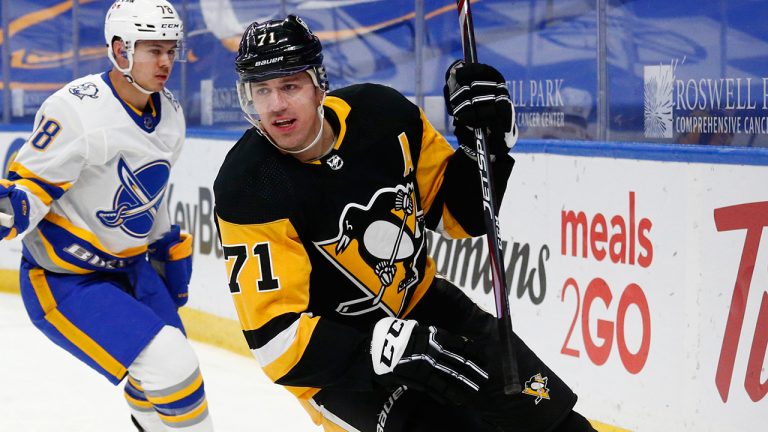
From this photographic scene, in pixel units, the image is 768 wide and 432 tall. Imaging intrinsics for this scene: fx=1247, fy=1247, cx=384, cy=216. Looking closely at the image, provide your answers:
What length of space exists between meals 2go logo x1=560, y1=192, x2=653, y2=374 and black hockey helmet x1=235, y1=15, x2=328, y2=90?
160 cm

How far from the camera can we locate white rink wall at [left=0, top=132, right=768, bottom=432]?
3.32 meters

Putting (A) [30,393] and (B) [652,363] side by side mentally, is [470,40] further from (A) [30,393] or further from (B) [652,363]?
(A) [30,393]

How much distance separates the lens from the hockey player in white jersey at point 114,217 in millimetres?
3234

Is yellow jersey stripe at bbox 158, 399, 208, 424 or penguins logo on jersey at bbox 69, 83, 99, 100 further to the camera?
penguins logo on jersey at bbox 69, 83, 99, 100

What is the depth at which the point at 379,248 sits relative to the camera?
2359 millimetres

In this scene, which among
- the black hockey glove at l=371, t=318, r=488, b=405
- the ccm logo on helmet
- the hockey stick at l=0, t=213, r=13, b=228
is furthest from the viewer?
the hockey stick at l=0, t=213, r=13, b=228

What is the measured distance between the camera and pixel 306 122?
2.30m

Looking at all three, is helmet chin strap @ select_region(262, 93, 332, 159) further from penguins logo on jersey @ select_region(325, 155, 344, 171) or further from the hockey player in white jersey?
the hockey player in white jersey

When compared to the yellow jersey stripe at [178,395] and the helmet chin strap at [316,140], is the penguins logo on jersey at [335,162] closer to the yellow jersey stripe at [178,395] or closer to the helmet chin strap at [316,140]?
the helmet chin strap at [316,140]

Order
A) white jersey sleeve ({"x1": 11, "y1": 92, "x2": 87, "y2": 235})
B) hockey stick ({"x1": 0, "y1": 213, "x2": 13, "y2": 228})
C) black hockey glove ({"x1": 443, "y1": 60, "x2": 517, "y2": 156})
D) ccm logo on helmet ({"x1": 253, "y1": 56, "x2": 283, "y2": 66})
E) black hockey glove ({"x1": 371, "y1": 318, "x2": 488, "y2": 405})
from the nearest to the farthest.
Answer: black hockey glove ({"x1": 371, "y1": 318, "x2": 488, "y2": 405}) → ccm logo on helmet ({"x1": 253, "y1": 56, "x2": 283, "y2": 66}) → black hockey glove ({"x1": 443, "y1": 60, "x2": 517, "y2": 156}) → hockey stick ({"x1": 0, "y1": 213, "x2": 13, "y2": 228}) → white jersey sleeve ({"x1": 11, "y1": 92, "x2": 87, "y2": 235})

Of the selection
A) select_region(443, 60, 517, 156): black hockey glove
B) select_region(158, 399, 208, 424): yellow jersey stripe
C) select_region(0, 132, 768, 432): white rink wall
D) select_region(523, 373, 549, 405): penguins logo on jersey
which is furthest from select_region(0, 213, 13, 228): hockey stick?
select_region(0, 132, 768, 432): white rink wall

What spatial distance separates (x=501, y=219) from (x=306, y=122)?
192 cm

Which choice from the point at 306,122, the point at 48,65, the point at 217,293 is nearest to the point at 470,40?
the point at 306,122

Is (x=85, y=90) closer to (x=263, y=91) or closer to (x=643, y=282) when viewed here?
(x=263, y=91)
